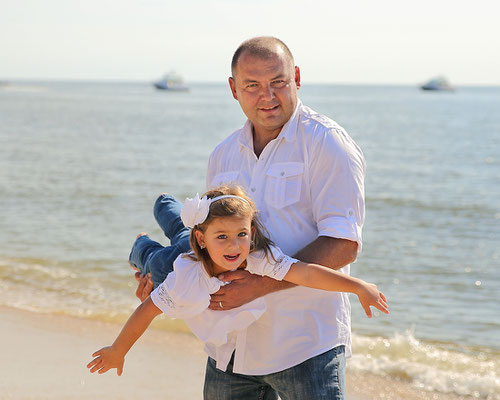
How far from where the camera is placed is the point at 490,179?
18.1 meters

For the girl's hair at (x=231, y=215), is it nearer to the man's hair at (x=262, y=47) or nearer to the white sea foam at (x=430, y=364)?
the man's hair at (x=262, y=47)

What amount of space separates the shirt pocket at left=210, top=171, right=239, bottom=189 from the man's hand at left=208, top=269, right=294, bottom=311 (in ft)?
1.57

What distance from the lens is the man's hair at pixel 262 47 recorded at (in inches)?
111

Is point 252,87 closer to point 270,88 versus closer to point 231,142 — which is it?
point 270,88

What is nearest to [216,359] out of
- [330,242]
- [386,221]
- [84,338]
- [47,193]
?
[330,242]

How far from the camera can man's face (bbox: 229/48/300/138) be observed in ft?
9.20

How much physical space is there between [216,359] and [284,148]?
3.21 ft

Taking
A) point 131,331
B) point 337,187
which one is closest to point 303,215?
point 337,187

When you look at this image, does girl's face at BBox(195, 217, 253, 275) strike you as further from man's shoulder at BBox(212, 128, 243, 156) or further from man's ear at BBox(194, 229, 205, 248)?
man's shoulder at BBox(212, 128, 243, 156)

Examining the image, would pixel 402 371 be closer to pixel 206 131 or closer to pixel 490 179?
pixel 490 179

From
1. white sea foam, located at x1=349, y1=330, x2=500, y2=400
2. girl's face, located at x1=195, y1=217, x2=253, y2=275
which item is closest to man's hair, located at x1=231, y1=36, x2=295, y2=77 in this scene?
girl's face, located at x1=195, y1=217, x2=253, y2=275

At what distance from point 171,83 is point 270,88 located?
11586cm

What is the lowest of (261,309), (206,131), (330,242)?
(206,131)

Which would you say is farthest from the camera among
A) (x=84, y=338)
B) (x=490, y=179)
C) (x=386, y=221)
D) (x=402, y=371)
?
(x=490, y=179)
